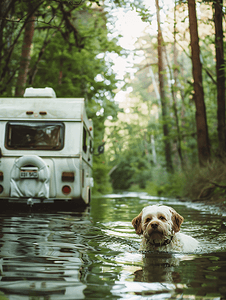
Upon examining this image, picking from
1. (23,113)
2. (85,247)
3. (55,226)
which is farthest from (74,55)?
(85,247)

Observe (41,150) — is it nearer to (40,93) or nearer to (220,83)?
(40,93)

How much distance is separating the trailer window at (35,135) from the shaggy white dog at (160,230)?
6724 mm

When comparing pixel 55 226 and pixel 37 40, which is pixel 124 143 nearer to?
pixel 37 40

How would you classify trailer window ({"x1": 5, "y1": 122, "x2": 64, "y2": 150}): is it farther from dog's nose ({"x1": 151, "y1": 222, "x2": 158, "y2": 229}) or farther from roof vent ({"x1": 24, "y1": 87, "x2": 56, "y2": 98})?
dog's nose ({"x1": 151, "y1": 222, "x2": 158, "y2": 229})

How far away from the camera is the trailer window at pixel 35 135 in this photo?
12.0 metres

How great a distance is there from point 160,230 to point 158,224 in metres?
0.08

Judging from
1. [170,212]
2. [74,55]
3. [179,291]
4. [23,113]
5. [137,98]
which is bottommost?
[179,291]

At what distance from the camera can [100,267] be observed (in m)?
4.43

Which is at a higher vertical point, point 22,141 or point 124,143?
point 124,143

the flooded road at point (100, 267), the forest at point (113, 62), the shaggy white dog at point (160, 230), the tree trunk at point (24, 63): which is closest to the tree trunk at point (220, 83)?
the forest at point (113, 62)

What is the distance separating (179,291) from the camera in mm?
3445

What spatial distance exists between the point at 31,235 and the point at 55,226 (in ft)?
4.63

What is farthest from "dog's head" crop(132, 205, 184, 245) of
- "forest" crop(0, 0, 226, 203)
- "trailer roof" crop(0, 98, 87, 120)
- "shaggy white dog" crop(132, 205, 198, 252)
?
"trailer roof" crop(0, 98, 87, 120)

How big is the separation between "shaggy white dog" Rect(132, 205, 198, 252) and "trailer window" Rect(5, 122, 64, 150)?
22.1ft
